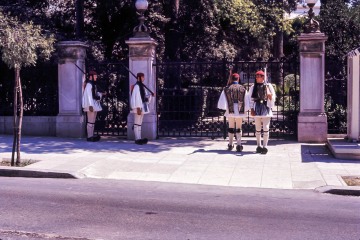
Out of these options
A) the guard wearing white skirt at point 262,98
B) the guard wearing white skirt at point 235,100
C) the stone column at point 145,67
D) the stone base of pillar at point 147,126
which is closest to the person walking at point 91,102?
the stone base of pillar at point 147,126

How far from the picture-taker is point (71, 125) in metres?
15.4

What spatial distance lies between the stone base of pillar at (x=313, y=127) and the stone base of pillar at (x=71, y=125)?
254 inches

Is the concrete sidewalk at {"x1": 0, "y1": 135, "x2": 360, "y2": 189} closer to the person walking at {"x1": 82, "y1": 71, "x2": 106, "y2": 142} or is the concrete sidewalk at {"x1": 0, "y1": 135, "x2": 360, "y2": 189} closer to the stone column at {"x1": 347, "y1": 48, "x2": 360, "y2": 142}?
the person walking at {"x1": 82, "y1": 71, "x2": 106, "y2": 142}

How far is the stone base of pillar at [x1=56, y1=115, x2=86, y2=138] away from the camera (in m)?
15.4

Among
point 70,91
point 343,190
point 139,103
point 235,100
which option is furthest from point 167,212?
point 70,91

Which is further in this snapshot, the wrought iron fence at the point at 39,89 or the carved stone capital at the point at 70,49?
the wrought iron fence at the point at 39,89

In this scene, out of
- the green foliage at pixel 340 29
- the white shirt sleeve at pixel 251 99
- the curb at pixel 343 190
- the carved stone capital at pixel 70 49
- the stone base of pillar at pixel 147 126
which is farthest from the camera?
the green foliage at pixel 340 29

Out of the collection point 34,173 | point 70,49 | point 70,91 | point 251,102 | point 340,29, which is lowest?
point 34,173

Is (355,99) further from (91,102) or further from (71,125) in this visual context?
(71,125)

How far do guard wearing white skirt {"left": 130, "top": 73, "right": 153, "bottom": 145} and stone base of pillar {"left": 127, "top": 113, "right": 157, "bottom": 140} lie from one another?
802 millimetres

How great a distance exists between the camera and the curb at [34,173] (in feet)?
32.8

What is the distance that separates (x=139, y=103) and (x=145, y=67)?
160cm

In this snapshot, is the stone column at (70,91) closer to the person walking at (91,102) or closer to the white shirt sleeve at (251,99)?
the person walking at (91,102)

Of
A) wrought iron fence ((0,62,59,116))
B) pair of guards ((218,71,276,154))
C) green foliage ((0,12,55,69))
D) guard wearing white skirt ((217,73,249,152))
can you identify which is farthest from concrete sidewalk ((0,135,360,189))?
green foliage ((0,12,55,69))
